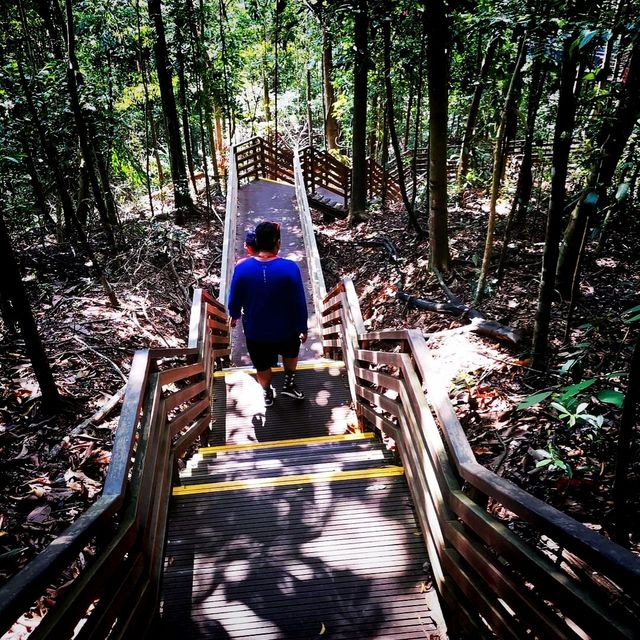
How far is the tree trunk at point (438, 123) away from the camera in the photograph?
599 cm

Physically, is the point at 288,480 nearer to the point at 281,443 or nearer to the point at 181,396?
the point at 181,396

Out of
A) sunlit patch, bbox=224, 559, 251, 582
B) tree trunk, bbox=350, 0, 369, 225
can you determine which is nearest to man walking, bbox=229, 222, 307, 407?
sunlit patch, bbox=224, 559, 251, 582

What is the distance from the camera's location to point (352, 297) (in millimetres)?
5094

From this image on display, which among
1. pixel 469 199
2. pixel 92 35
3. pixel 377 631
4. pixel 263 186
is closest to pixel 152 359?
pixel 377 631

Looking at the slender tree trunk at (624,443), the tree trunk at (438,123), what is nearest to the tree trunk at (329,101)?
the tree trunk at (438,123)

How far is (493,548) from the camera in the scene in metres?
1.85

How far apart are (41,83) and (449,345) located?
7.79 meters

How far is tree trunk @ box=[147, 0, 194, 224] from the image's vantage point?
10.4 meters

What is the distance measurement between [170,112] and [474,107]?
732 cm

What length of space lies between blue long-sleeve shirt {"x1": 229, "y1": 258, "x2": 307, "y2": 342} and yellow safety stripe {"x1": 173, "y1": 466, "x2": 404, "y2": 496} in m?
1.69

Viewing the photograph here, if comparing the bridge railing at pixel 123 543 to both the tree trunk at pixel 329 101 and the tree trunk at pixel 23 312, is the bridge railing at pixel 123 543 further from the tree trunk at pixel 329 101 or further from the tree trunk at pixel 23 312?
the tree trunk at pixel 329 101

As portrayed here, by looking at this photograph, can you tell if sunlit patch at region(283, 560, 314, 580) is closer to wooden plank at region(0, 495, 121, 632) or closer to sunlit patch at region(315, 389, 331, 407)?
wooden plank at region(0, 495, 121, 632)

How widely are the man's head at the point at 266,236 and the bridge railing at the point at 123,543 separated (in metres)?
1.38

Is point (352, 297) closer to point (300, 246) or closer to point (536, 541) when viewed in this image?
point (536, 541)
